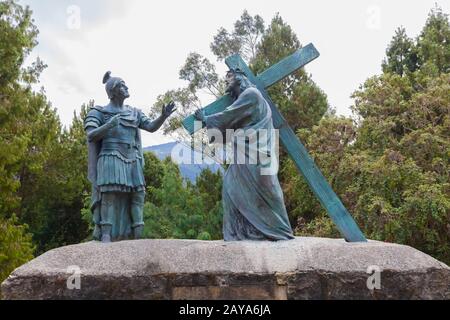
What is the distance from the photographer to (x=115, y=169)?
6586 millimetres

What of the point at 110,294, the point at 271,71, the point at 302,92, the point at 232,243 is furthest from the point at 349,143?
the point at 110,294

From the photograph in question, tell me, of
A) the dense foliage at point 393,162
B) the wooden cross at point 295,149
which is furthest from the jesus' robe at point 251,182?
the dense foliage at point 393,162

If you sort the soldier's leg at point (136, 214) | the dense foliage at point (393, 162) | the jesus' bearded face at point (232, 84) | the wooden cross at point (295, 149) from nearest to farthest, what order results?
the soldier's leg at point (136, 214)
the wooden cross at point (295, 149)
the jesus' bearded face at point (232, 84)
the dense foliage at point (393, 162)

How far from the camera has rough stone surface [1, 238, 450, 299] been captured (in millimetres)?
5656

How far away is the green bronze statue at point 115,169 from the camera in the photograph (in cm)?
660

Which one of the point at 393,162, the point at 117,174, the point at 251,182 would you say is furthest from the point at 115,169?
the point at 393,162

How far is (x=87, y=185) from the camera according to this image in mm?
21172

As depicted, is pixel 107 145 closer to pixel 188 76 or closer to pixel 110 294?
pixel 110 294

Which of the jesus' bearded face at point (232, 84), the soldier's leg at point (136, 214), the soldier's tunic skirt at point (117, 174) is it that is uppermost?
the jesus' bearded face at point (232, 84)

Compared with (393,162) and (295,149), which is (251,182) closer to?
(295,149)

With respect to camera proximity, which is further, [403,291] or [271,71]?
[271,71]

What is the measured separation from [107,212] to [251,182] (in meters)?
1.77

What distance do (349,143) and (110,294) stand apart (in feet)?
34.6

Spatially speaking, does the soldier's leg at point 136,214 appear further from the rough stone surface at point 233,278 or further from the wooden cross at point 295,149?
the wooden cross at point 295,149
